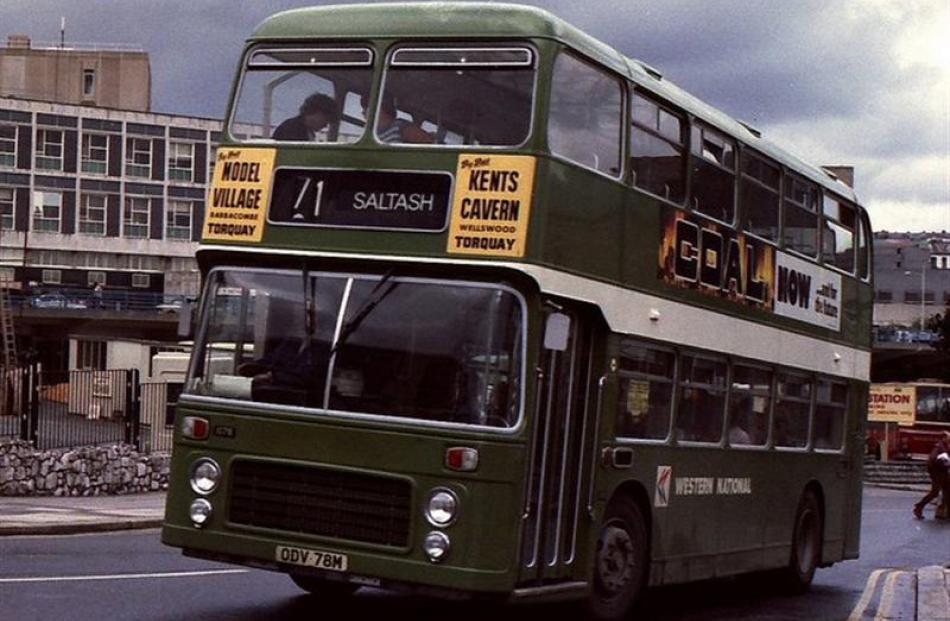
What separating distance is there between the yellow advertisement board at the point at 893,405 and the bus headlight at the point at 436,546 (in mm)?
65269

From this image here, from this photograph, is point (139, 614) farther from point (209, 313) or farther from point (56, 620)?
point (209, 313)

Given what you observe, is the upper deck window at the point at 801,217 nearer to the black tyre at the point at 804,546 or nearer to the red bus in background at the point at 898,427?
the black tyre at the point at 804,546

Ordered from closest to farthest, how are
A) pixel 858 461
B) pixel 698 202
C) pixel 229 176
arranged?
pixel 229 176
pixel 698 202
pixel 858 461

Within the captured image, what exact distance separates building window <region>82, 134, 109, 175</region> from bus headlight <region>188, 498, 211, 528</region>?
7571cm

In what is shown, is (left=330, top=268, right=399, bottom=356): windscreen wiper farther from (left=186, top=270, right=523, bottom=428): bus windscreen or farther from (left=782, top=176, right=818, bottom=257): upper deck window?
(left=782, top=176, right=818, bottom=257): upper deck window

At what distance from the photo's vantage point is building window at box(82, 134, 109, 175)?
8575cm

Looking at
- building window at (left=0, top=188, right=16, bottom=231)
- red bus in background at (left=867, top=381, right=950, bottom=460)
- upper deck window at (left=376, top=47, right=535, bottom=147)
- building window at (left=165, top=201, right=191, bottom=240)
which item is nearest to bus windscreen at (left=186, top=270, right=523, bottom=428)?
upper deck window at (left=376, top=47, right=535, bottom=147)

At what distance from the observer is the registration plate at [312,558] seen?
11.7m

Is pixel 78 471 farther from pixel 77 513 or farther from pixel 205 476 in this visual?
pixel 205 476

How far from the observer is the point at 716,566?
1608 cm

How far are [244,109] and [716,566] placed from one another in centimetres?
610

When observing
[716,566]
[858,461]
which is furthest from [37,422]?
[716,566]

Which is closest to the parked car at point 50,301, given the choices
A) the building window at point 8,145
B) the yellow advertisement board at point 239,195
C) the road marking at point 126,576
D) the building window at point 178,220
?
the building window at point 8,145

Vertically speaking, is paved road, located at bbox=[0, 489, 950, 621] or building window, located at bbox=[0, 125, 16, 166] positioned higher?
building window, located at bbox=[0, 125, 16, 166]
